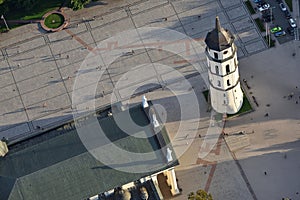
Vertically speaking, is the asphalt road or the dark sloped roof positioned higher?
the asphalt road

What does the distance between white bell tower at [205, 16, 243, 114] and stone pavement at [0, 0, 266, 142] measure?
15201 mm

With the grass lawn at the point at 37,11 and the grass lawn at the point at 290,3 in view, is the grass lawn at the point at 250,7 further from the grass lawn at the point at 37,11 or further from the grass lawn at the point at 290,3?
the grass lawn at the point at 37,11

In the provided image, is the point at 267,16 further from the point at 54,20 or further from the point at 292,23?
the point at 54,20

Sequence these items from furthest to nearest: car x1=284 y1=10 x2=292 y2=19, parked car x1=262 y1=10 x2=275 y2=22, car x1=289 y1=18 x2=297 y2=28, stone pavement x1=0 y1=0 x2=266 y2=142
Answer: car x1=284 y1=10 x2=292 y2=19 → parked car x1=262 y1=10 x2=275 y2=22 → car x1=289 y1=18 x2=297 y2=28 → stone pavement x1=0 y1=0 x2=266 y2=142

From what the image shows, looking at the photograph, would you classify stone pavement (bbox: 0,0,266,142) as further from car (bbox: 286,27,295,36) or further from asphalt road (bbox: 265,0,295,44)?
car (bbox: 286,27,295,36)

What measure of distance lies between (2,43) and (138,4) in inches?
1380

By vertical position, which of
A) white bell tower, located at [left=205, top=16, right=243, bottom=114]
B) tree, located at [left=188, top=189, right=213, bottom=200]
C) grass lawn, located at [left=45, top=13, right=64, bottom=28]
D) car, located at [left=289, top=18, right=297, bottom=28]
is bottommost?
tree, located at [left=188, top=189, right=213, bottom=200]

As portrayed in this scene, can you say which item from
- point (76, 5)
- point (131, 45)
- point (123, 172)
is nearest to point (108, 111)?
point (123, 172)

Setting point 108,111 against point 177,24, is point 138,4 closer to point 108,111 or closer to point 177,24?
point 177,24

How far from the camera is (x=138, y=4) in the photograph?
6914 inches

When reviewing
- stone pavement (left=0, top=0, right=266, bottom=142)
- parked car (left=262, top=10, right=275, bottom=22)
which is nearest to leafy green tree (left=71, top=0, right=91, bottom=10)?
stone pavement (left=0, top=0, right=266, bottom=142)

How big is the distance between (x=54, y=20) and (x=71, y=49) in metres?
10.8

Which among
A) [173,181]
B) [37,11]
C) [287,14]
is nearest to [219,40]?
[173,181]

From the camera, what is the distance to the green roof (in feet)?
428
